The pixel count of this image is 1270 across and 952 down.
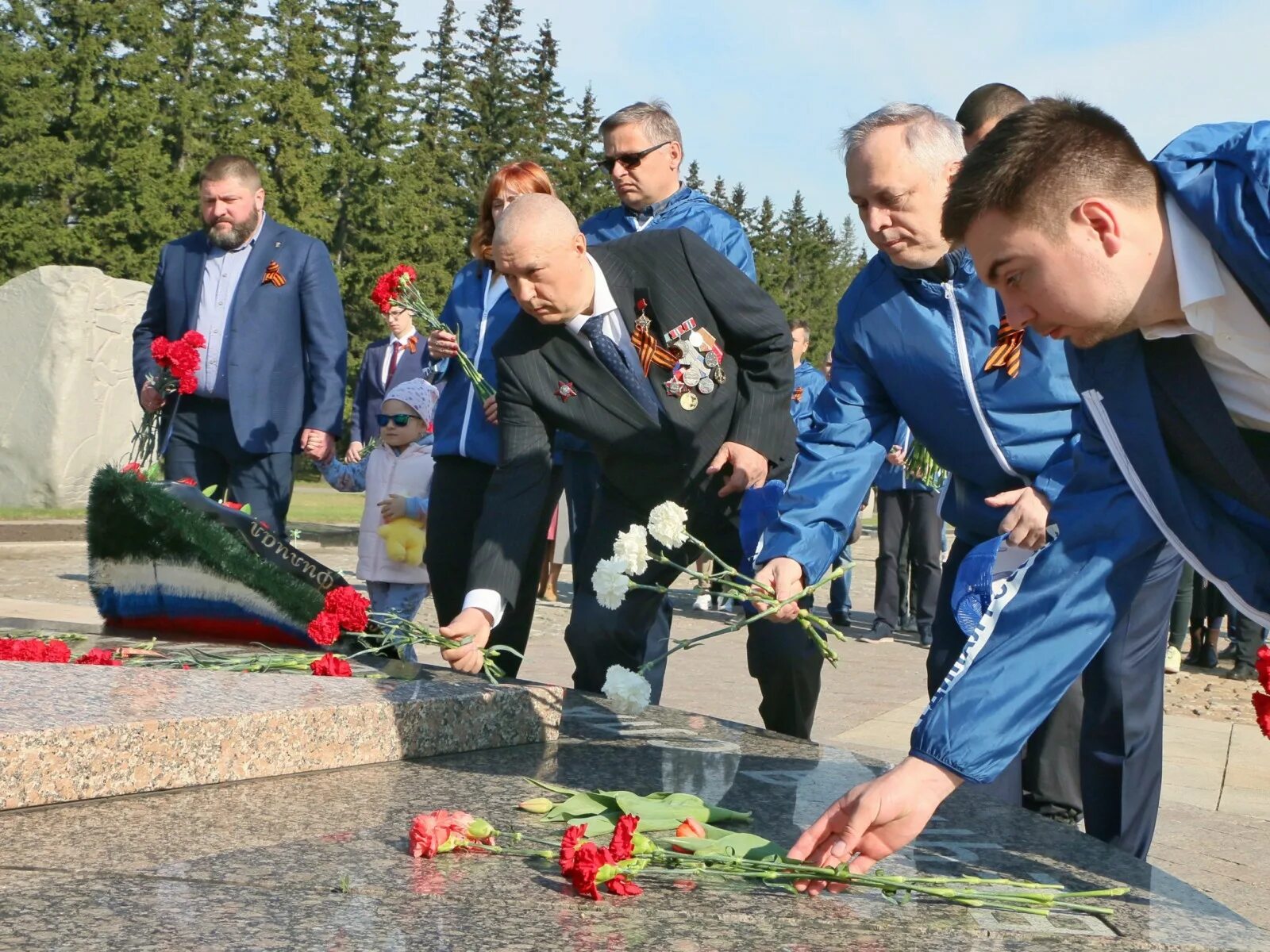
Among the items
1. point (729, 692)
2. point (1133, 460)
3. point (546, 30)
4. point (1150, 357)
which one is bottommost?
point (729, 692)

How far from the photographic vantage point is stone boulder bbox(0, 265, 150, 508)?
679 inches

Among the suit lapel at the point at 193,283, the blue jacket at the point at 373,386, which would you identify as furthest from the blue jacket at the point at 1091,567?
the blue jacket at the point at 373,386

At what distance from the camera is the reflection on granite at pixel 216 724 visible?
2.76 metres

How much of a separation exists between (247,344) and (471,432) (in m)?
1.68

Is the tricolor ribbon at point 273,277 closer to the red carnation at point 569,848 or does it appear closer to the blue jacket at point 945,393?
the blue jacket at point 945,393

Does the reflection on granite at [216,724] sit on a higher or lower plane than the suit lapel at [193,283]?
lower

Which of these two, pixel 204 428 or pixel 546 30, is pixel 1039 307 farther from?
pixel 546 30

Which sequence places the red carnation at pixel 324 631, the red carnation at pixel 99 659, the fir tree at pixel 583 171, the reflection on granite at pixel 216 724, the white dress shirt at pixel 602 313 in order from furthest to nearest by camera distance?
1. the fir tree at pixel 583 171
2. the white dress shirt at pixel 602 313
3. the red carnation at pixel 324 631
4. the red carnation at pixel 99 659
5. the reflection on granite at pixel 216 724

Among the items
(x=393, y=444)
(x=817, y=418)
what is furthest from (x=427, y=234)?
(x=817, y=418)

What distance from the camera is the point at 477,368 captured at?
589 cm

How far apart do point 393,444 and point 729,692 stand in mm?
2027

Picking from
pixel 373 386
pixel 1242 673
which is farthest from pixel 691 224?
pixel 1242 673

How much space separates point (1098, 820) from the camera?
377cm

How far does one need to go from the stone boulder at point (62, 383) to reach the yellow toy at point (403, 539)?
37.4 feet
